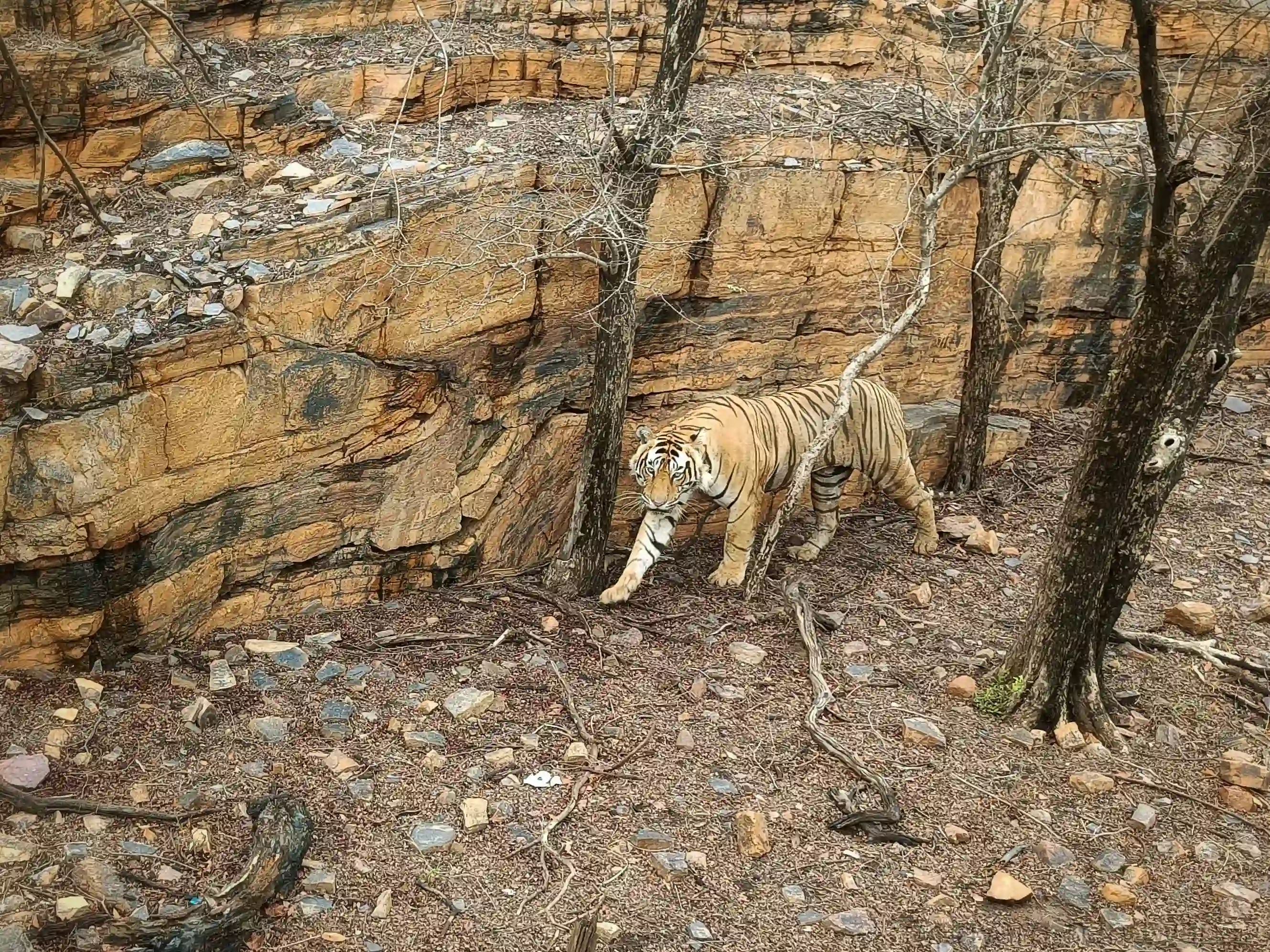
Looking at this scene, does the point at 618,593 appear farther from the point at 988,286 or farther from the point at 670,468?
the point at 988,286

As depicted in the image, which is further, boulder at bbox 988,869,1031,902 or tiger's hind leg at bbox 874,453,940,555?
tiger's hind leg at bbox 874,453,940,555

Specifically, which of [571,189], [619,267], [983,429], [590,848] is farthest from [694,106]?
[590,848]

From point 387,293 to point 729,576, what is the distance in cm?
277

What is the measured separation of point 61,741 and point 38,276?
2446mm

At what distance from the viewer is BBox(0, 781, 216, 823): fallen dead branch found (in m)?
4.79

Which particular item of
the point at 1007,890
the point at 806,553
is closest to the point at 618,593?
the point at 806,553

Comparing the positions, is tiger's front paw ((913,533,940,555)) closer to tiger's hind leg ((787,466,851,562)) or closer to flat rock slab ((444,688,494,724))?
tiger's hind leg ((787,466,851,562))

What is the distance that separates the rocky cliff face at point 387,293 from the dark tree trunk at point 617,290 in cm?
51

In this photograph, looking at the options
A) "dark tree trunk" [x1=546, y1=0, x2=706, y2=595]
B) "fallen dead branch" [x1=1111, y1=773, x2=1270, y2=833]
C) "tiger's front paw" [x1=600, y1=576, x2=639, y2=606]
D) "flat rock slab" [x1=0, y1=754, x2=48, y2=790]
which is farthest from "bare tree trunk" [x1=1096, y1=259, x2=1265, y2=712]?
"flat rock slab" [x1=0, y1=754, x2=48, y2=790]

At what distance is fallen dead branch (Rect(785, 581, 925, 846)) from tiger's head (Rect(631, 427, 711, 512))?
1085 millimetres

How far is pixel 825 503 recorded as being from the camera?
8.17m

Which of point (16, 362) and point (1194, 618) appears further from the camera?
point (1194, 618)

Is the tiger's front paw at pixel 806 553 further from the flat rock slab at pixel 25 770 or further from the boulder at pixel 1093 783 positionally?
the flat rock slab at pixel 25 770

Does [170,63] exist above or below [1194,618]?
above
